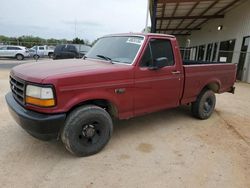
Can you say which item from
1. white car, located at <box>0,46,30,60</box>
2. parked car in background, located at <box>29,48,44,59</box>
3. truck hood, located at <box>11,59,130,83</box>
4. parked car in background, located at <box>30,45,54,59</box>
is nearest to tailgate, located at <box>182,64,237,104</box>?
truck hood, located at <box>11,59,130,83</box>

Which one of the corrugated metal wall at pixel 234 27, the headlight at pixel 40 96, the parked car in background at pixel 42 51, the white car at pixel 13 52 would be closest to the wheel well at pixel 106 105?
the headlight at pixel 40 96

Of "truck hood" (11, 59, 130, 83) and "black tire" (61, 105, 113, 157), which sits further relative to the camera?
"black tire" (61, 105, 113, 157)

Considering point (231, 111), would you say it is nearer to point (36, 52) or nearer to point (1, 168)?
point (1, 168)

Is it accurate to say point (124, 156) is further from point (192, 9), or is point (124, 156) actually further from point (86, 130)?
point (192, 9)

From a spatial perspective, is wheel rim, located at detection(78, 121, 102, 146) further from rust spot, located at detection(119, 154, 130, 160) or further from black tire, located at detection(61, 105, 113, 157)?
rust spot, located at detection(119, 154, 130, 160)

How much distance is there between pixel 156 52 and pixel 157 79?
52 centimetres

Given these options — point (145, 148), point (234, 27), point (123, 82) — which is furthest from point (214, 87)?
point (234, 27)

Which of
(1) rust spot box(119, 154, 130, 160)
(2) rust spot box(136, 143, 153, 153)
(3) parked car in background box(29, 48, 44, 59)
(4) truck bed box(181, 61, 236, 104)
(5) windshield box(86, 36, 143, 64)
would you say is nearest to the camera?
(1) rust spot box(119, 154, 130, 160)

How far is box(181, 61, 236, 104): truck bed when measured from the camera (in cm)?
464

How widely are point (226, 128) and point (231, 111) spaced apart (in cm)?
160

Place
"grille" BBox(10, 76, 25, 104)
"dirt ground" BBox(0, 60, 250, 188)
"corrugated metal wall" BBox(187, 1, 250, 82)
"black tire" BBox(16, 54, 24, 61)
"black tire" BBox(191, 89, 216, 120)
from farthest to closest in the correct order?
"black tire" BBox(16, 54, 24, 61) → "corrugated metal wall" BBox(187, 1, 250, 82) → "black tire" BBox(191, 89, 216, 120) → "grille" BBox(10, 76, 25, 104) → "dirt ground" BBox(0, 60, 250, 188)

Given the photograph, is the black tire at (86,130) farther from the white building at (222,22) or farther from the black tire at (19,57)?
the black tire at (19,57)

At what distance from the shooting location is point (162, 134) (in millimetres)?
4375

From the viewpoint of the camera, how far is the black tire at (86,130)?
3.14m
